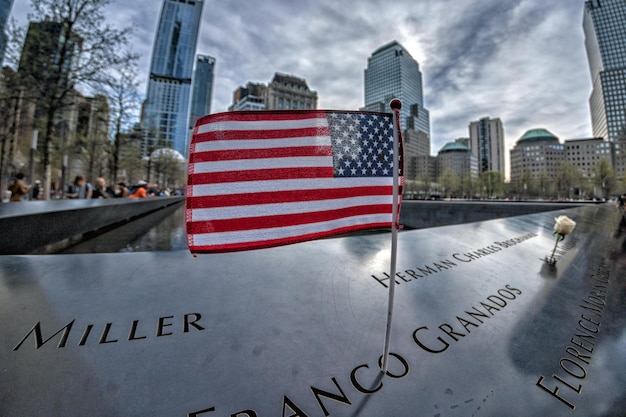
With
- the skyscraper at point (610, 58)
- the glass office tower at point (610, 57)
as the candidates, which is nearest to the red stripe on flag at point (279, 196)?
the skyscraper at point (610, 58)

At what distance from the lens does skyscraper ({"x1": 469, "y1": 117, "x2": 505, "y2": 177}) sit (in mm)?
166500

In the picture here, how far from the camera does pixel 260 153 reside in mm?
1852

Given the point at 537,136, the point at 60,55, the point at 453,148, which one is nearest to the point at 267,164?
the point at 60,55

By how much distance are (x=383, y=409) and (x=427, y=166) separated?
148 metres

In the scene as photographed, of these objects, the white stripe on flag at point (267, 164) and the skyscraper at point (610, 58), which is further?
the skyscraper at point (610, 58)

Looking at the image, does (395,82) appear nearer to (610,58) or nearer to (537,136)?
(537,136)

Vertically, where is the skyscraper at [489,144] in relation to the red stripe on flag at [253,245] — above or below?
above

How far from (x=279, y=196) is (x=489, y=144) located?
681 feet

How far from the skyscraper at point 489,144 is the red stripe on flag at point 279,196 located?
643 feet

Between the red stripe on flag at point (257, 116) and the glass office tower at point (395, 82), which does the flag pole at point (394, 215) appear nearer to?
the red stripe on flag at point (257, 116)

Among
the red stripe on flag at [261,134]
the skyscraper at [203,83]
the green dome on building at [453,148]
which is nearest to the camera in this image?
the red stripe on flag at [261,134]

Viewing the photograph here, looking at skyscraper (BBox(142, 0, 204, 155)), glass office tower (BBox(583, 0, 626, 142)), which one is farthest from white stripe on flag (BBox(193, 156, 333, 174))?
glass office tower (BBox(583, 0, 626, 142))

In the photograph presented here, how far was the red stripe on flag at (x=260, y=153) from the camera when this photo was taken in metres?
1.77

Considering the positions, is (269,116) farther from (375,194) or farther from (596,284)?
(596,284)
